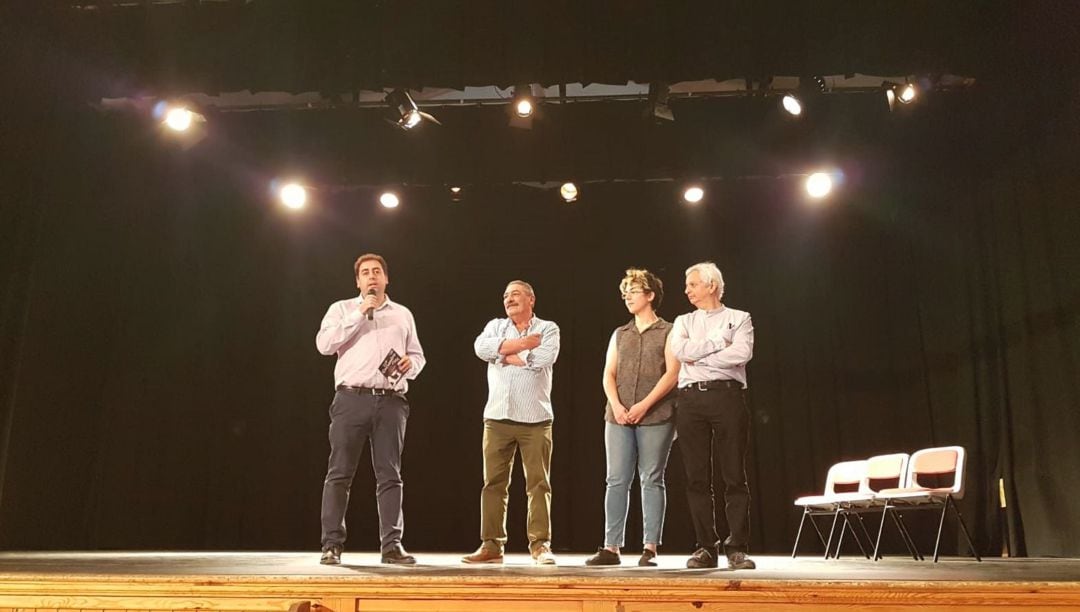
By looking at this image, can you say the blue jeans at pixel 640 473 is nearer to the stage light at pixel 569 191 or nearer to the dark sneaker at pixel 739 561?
the dark sneaker at pixel 739 561

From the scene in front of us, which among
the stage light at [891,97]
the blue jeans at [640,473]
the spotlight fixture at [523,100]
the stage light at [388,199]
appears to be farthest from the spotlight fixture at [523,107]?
the blue jeans at [640,473]

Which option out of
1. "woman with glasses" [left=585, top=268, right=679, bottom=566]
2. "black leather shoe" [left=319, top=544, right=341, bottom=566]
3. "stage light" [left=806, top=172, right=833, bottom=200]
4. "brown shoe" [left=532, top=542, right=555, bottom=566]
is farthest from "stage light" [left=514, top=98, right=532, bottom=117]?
"black leather shoe" [left=319, top=544, right=341, bottom=566]

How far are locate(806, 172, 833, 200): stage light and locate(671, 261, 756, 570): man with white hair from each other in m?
3.69

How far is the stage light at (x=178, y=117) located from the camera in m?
6.05

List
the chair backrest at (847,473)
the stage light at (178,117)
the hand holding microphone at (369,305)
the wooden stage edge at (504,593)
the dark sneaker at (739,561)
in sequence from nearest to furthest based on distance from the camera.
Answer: the wooden stage edge at (504,593), the dark sneaker at (739,561), the hand holding microphone at (369,305), the chair backrest at (847,473), the stage light at (178,117)

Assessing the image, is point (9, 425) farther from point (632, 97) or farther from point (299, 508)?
point (632, 97)

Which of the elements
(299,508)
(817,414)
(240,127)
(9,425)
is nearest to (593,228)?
(817,414)

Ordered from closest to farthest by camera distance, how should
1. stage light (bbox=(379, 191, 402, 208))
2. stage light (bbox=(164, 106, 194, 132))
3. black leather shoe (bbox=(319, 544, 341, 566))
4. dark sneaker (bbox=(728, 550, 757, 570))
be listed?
dark sneaker (bbox=(728, 550, 757, 570)) < black leather shoe (bbox=(319, 544, 341, 566)) < stage light (bbox=(164, 106, 194, 132)) < stage light (bbox=(379, 191, 402, 208))

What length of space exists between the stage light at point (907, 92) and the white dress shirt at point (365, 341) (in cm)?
406

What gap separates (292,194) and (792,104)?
4431 millimetres

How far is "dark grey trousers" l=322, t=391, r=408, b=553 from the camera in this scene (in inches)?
150

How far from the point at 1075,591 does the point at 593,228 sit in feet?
18.0

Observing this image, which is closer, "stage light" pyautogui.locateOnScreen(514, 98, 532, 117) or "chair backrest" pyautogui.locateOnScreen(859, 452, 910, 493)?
"chair backrest" pyautogui.locateOnScreen(859, 452, 910, 493)

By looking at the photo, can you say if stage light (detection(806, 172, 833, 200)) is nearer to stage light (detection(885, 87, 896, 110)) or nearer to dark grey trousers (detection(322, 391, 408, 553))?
stage light (detection(885, 87, 896, 110))
